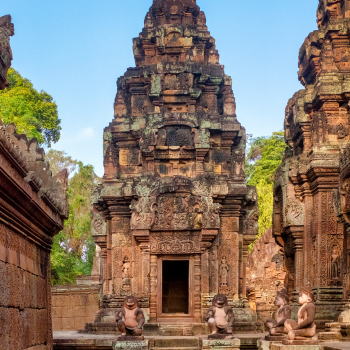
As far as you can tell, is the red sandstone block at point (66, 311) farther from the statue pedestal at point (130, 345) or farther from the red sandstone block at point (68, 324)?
the statue pedestal at point (130, 345)

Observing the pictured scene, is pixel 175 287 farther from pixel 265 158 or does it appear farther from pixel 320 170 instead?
pixel 265 158

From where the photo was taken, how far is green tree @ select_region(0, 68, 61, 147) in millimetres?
22891

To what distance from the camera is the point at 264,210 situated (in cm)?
2919

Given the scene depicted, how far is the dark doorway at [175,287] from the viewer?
18.5m

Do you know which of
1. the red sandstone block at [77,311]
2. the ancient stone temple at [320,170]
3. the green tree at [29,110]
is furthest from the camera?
the green tree at [29,110]

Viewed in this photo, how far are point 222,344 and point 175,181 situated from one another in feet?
15.5

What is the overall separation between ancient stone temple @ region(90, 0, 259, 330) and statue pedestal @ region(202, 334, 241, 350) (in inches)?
122

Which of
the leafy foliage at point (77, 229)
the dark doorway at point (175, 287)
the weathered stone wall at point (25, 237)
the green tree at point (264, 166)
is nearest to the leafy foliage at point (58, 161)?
the leafy foliage at point (77, 229)

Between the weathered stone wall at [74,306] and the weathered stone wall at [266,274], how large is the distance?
5255mm

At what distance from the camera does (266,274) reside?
2164cm

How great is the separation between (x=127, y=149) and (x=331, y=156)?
5427 millimetres

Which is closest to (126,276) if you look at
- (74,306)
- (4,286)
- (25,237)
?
(74,306)

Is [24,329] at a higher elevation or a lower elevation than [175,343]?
higher

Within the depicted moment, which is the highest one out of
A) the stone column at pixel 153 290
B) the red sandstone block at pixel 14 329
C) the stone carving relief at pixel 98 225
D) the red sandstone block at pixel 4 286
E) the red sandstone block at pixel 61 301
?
the stone carving relief at pixel 98 225
